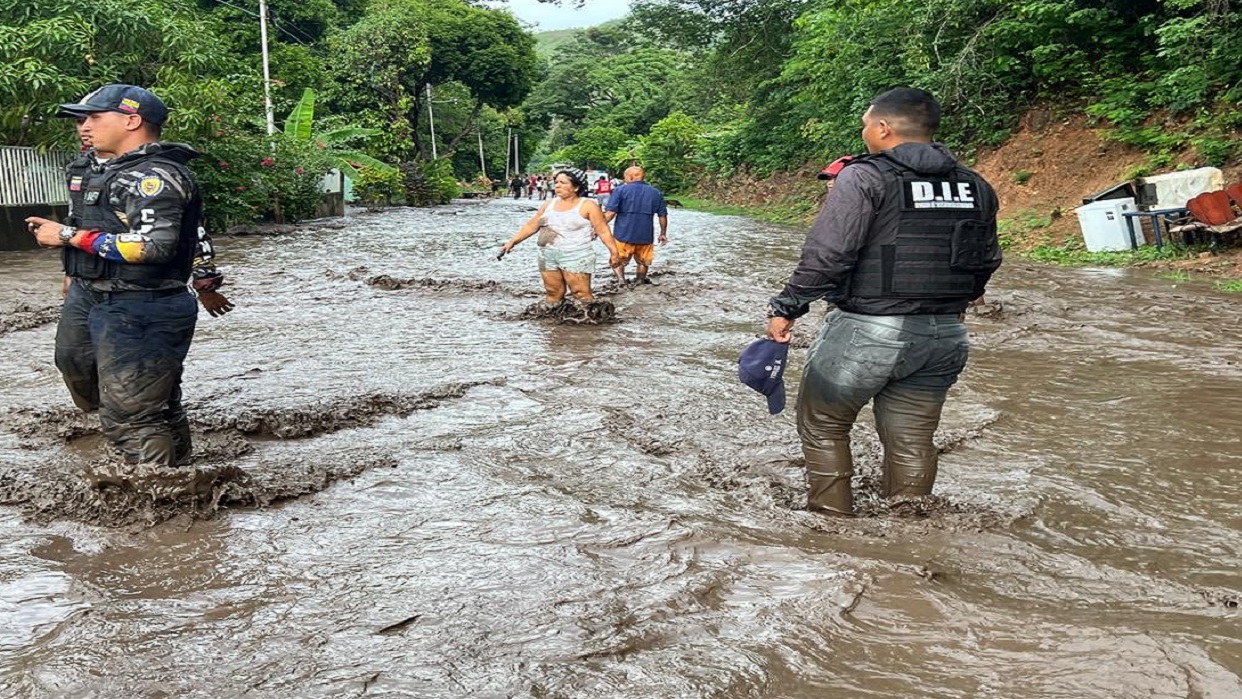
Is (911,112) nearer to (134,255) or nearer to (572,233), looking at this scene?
(134,255)

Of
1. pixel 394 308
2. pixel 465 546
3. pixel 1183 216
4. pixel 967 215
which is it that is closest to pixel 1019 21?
pixel 1183 216

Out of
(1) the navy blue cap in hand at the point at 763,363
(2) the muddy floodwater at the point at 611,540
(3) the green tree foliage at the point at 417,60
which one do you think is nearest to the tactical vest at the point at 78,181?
(2) the muddy floodwater at the point at 611,540

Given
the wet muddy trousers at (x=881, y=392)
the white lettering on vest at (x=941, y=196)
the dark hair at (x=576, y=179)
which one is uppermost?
the dark hair at (x=576, y=179)

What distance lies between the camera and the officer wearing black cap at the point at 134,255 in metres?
4.23

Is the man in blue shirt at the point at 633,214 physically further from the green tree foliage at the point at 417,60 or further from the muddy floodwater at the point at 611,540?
the green tree foliage at the point at 417,60

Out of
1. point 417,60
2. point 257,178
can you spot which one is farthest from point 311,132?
point 417,60

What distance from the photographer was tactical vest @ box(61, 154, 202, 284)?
429cm

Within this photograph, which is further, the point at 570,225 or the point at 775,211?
the point at 775,211

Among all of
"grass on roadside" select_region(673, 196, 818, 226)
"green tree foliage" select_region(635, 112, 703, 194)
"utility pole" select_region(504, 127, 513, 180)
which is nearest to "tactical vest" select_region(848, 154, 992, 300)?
"grass on roadside" select_region(673, 196, 818, 226)

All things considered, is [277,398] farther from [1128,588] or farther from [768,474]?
[1128,588]

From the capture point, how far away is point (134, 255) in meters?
4.20

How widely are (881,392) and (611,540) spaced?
1.27 m

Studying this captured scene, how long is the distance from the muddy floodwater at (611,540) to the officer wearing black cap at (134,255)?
406 millimetres

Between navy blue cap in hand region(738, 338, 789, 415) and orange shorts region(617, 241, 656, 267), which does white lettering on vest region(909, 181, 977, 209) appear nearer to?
navy blue cap in hand region(738, 338, 789, 415)
